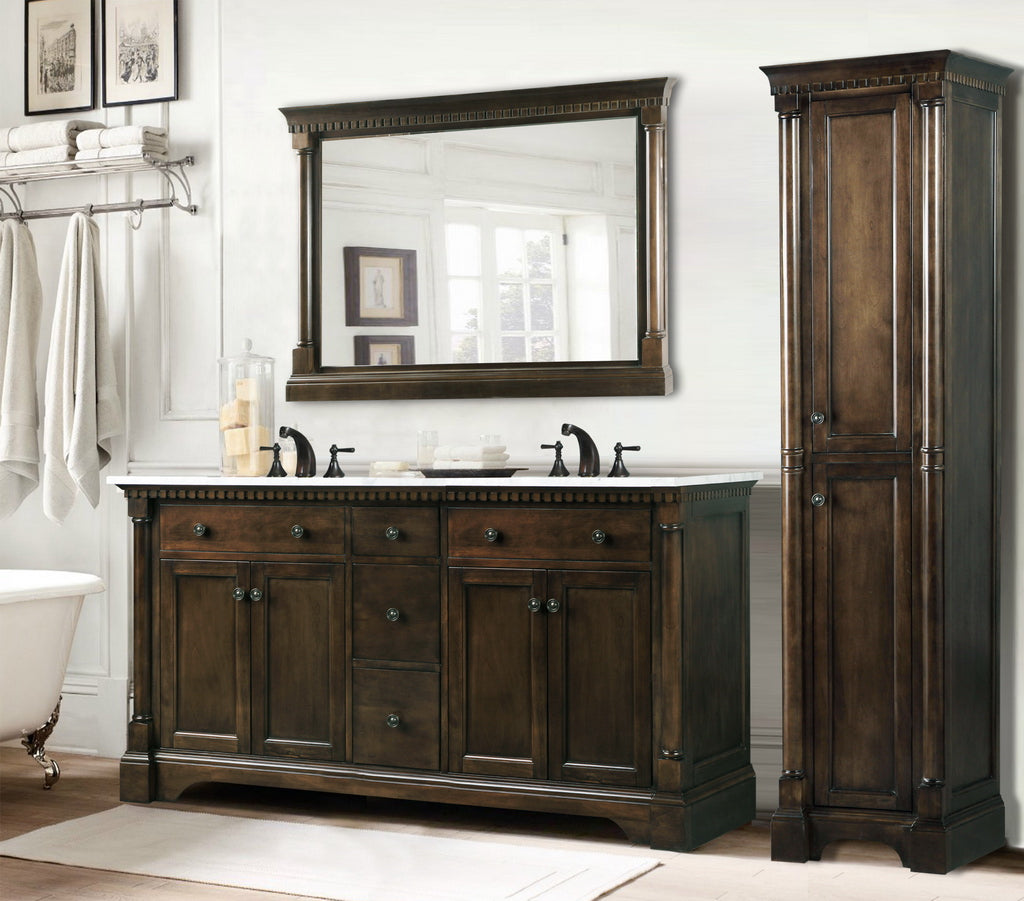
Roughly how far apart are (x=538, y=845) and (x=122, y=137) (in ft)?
8.31

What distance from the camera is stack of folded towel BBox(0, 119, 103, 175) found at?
4.40 m

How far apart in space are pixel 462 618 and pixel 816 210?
4.37ft

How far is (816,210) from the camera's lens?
3268mm

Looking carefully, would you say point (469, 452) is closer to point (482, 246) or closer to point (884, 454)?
point (482, 246)

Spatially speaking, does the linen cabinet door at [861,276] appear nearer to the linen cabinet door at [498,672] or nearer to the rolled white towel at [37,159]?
the linen cabinet door at [498,672]

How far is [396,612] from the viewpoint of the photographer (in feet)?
11.7

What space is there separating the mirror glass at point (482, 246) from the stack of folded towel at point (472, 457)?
39cm

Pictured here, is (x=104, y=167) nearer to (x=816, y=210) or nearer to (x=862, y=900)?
(x=816, y=210)

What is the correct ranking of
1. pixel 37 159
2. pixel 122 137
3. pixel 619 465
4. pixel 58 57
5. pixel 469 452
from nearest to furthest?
pixel 619 465
pixel 469 452
pixel 122 137
pixel 37 159
pixel 58 57

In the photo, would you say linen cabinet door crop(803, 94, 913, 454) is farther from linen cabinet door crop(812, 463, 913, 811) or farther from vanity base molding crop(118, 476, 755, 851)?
vanity base molding crop(118, 476, 755, 851)

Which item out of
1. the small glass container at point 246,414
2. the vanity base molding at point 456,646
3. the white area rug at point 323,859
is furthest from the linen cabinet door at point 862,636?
the small glass container at point 246,414

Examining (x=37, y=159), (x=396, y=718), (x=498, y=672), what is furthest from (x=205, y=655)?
(x=37, y=159)

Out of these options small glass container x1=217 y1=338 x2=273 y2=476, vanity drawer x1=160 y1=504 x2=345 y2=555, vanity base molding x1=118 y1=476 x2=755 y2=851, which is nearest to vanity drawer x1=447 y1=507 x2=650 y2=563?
vanity base molding x1=118 y1=476 x2=755 y2=851

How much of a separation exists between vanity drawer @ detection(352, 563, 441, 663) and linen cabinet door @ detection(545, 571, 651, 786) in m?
0.33
